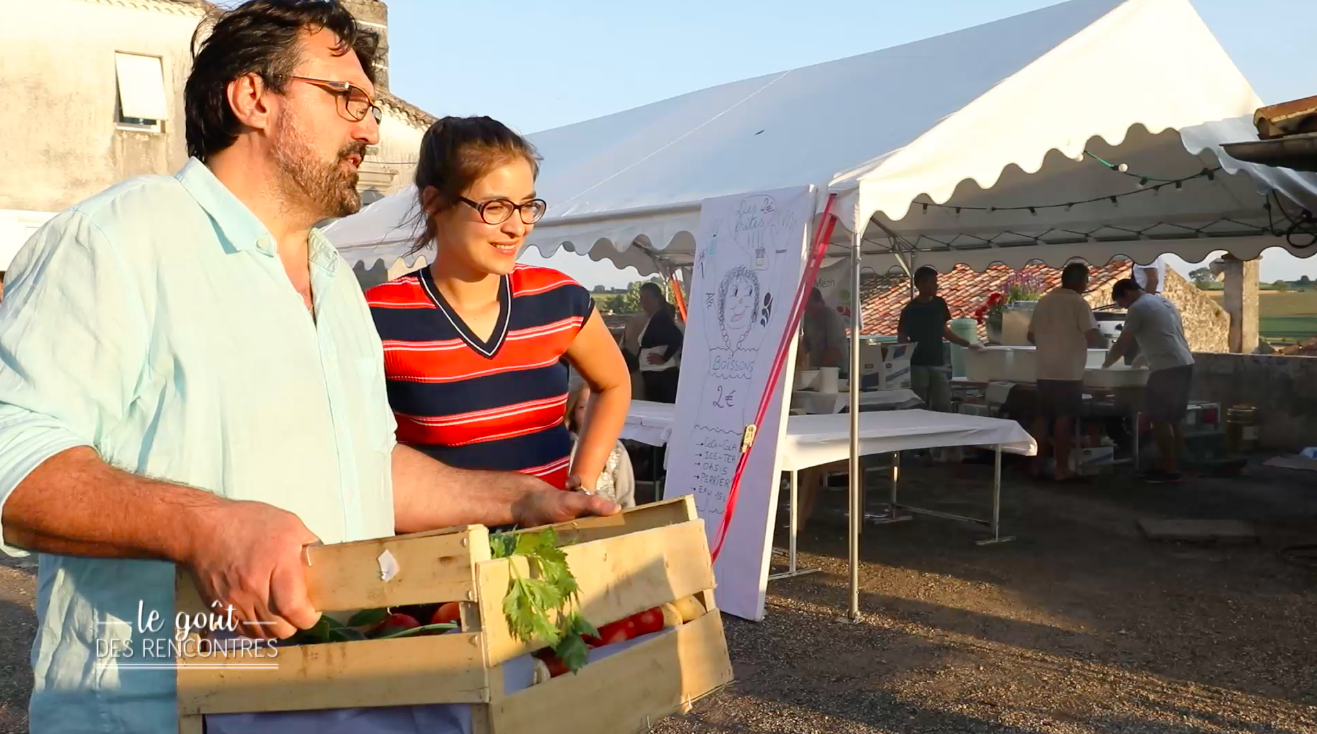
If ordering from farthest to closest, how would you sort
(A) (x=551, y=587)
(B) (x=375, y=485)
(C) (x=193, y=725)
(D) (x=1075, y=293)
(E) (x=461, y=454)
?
(D) (x=1075, y=293) → (E) (x=461, y=454) → (B) (x=375, y=485) → (A) (x=551, y=587) → (C) (x=193, y=725)

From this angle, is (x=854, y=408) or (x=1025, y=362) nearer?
(x=854, y=408)

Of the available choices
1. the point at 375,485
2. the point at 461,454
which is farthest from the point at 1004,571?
the point at 375,485

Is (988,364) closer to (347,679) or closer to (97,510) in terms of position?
(347,679)

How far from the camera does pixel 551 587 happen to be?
4.76 feet

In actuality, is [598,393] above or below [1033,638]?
above

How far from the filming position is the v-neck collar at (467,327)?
101 inches

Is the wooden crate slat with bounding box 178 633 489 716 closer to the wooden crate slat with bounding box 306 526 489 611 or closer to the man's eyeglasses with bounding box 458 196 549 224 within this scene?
the wooden crate slat with bounding box 306 526 489 611

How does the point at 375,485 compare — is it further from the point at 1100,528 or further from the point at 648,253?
the point at 648,253

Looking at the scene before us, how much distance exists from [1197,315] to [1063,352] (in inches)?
425

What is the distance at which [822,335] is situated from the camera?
993 cm

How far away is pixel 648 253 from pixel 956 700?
28.6 ft

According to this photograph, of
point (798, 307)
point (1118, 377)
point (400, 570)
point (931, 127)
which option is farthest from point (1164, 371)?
point (400, 570)

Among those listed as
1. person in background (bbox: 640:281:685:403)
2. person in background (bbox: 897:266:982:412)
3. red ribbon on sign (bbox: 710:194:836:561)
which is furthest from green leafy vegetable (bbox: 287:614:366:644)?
person in background (bbox: 897:266:982:412)

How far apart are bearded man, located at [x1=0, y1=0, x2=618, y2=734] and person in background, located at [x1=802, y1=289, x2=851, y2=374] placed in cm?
834
